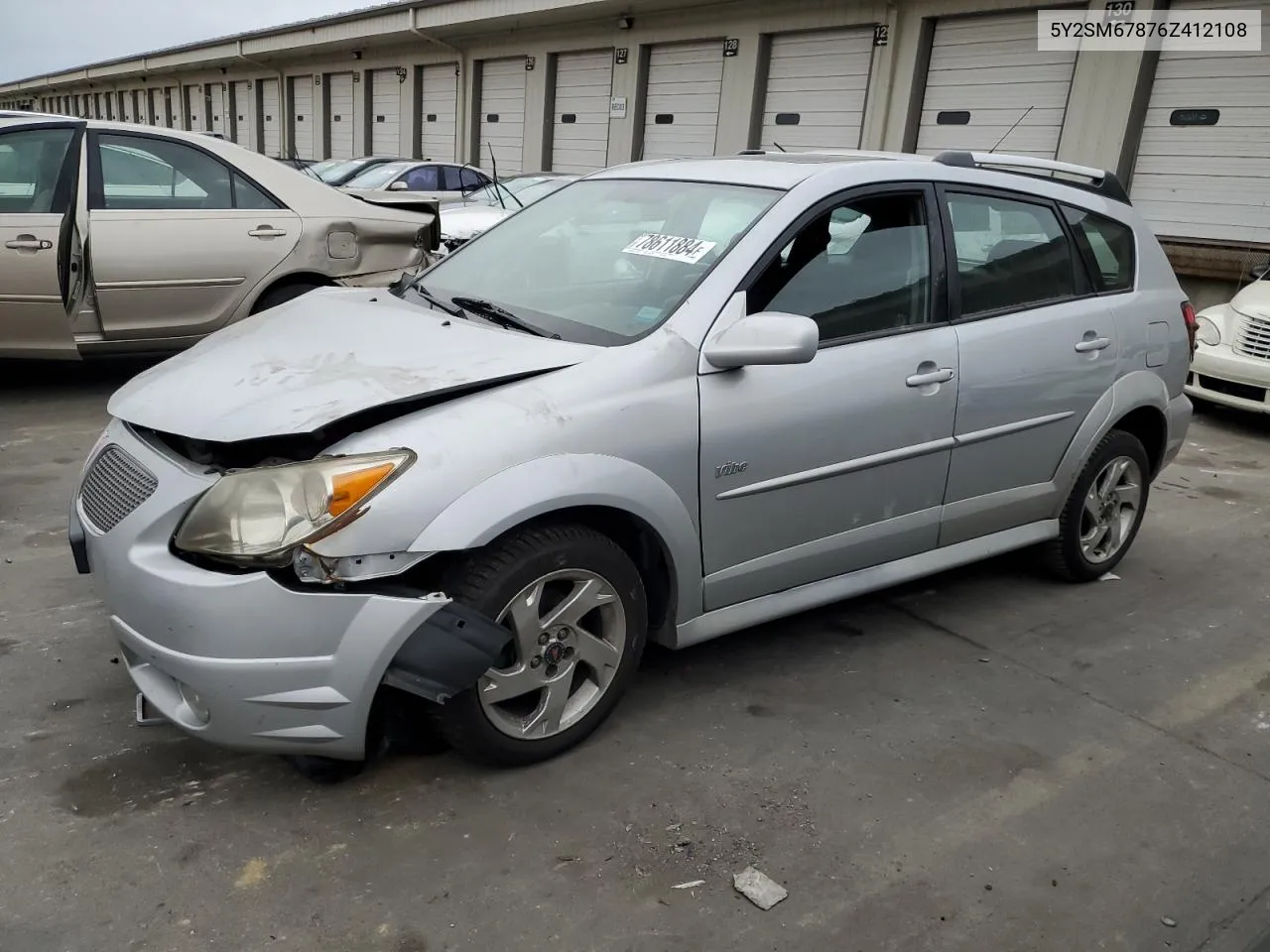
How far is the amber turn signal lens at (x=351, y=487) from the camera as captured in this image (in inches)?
91.6

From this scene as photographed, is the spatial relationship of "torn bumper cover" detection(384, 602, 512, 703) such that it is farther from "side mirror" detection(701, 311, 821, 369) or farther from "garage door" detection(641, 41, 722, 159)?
"garage door" detection(641, 41, 722, 159)

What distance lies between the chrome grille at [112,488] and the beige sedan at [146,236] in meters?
3.60

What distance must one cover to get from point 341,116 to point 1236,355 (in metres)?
23.9

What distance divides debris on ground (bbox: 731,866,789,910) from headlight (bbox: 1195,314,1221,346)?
7084 mm

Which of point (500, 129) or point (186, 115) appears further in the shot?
point (186, 115)

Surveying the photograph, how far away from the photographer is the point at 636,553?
291cm

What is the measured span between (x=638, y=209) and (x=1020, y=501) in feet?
6.06

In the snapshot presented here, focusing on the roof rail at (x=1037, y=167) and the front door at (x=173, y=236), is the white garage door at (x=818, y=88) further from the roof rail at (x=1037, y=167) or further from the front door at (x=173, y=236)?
the roof rail at (x=1037, y=167)

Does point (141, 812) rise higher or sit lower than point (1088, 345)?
lower

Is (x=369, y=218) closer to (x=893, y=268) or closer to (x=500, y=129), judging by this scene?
(x=893, y=268)

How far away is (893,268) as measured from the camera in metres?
3.38

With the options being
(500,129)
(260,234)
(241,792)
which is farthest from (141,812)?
(500,129)

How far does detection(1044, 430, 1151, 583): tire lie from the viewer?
13.4 feet

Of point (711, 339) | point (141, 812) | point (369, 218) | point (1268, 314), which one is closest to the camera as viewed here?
point (141, 812)
